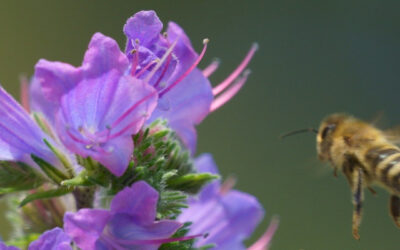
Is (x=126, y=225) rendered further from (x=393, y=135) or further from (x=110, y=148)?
(x=393, y=135)

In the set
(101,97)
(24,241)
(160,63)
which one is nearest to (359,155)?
(160,63)

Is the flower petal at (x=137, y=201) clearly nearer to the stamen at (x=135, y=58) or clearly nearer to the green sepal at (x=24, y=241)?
the stamen at (x=135, y=58)

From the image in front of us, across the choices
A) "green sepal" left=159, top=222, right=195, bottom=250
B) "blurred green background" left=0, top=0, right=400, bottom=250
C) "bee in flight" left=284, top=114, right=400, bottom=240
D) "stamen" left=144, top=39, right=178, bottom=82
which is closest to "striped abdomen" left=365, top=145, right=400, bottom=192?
"bee in flight" left=284, top=114, right=400, bottom=240

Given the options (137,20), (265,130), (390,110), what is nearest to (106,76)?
(137,20)

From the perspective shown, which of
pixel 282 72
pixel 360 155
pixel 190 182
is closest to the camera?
pixel 190 182

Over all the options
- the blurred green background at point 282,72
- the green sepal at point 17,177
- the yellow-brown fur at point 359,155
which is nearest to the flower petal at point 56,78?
the green sepal at point 17,177

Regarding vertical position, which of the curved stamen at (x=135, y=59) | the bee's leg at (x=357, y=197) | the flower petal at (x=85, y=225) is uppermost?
the curved stamen at (x=135, y=59)
